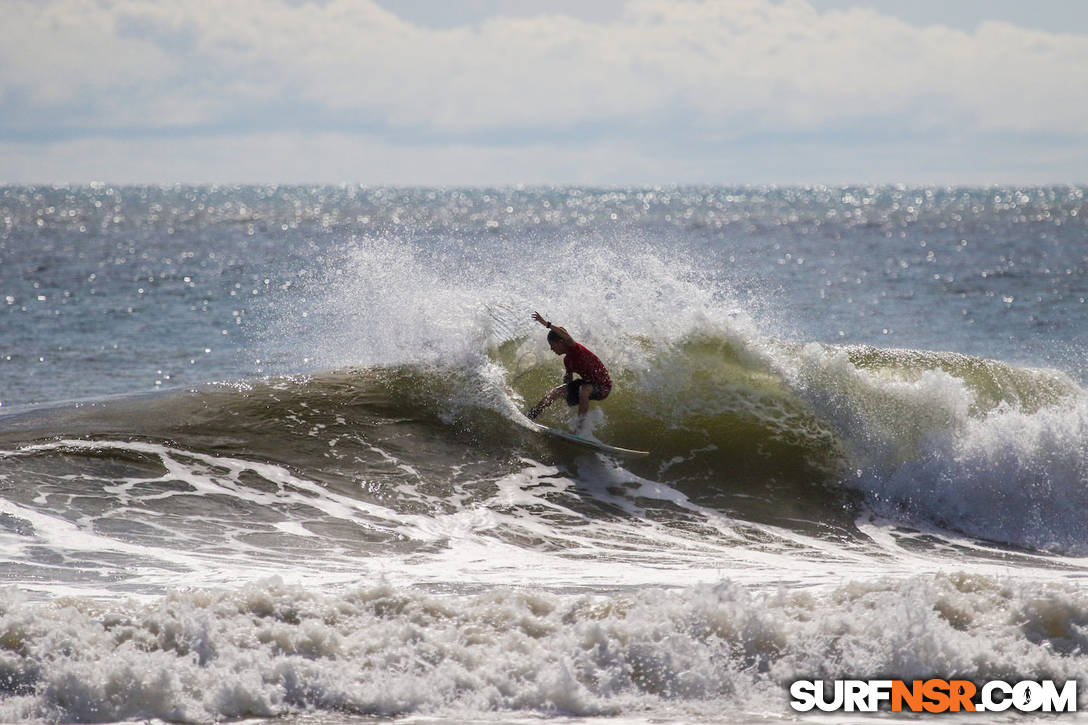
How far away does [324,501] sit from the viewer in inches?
418

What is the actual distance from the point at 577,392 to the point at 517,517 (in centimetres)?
246

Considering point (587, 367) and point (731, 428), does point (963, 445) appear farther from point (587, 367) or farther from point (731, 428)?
point (587, 367)

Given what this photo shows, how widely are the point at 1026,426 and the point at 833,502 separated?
2.49 m

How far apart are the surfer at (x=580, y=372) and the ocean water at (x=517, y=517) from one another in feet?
1.21

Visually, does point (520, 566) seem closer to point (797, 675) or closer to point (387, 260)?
point (797, 675)

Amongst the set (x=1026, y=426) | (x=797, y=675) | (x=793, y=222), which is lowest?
(x=797, y=675)

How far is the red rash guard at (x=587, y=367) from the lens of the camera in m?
12.5

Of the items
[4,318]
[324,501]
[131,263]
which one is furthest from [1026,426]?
[131,263]

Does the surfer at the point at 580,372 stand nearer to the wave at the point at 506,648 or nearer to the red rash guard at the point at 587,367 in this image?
the red rash guard at the point at 587,367

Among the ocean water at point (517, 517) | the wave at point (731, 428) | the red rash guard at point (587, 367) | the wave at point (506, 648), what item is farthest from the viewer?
the red rash guard at point (587, 367)

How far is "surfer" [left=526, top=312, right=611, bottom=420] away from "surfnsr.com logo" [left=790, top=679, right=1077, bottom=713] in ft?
20.4

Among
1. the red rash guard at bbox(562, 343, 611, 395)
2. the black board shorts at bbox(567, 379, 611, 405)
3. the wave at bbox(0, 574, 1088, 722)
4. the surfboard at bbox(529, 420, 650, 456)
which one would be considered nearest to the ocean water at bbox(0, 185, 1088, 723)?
the wave at bbox(0, 574, 1088, 722)

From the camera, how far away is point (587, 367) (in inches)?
491

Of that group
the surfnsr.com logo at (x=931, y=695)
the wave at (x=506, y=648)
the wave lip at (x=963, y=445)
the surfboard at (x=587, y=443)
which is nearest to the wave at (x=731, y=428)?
the wave lip at (x=963, y=445)
